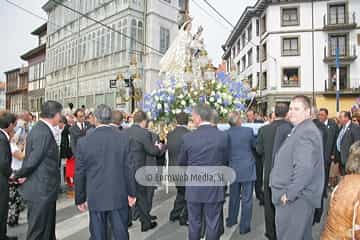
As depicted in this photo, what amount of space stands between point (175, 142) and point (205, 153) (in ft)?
6.02

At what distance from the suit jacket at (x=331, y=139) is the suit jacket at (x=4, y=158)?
5.84 metres

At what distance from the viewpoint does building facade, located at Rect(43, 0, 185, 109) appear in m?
23.0

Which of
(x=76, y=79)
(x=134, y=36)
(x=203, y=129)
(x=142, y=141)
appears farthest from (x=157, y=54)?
(x=203, y=129)

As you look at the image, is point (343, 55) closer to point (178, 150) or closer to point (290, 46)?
point (290, 46)

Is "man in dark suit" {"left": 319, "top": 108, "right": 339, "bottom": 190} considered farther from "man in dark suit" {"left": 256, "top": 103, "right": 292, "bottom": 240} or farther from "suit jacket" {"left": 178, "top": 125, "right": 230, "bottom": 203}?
"suit jacket" {"left": 178, "top": 125, "right": 230, "bottom": 203}

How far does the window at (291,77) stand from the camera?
30.5 m

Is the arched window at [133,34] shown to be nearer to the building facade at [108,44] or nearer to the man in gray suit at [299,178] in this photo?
the building facade at [108,44]

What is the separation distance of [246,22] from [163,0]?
1567 cm

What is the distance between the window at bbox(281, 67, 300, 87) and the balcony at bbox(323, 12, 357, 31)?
14.6ft

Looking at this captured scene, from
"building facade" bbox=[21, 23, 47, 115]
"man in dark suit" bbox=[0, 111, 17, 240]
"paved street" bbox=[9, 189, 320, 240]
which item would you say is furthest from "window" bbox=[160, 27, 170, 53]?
"building facade" bbox=[21, 23, 47, 115]

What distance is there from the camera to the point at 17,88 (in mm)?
57844

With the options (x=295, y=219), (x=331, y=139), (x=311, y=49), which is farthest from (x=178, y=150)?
(x=311, y=49)

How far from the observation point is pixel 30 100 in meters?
45.0

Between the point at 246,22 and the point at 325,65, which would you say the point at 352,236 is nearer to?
the point at 325,65
